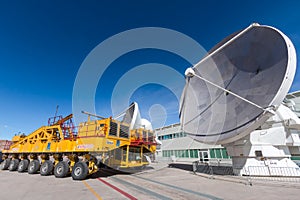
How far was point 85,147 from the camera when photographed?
935cm

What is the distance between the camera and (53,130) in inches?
504

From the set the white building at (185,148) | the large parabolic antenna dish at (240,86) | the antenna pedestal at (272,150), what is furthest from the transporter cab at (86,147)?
the white building at (185,148)

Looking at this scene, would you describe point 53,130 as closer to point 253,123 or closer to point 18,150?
point 18,150

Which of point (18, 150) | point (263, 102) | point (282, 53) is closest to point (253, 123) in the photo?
point (263, 102)

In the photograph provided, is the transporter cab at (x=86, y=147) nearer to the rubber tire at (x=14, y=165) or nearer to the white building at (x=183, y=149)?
the rubber tire at (x=14, y=165)

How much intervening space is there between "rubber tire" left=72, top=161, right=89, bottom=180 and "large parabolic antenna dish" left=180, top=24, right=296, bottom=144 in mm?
7614

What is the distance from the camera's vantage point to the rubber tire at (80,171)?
348 inches

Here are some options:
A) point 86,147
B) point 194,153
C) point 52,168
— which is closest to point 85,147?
point 86,147

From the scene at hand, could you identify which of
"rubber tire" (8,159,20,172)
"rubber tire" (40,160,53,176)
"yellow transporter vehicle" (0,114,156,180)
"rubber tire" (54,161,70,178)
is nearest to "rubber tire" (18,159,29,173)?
"yellow transporter vehicle" (0,114,156,180)

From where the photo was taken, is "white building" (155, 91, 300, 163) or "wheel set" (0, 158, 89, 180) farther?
"white building" (155, 91, 300, 163)

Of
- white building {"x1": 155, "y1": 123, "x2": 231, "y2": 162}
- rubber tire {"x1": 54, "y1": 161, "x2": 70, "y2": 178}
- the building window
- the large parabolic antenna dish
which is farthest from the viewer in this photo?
the building window

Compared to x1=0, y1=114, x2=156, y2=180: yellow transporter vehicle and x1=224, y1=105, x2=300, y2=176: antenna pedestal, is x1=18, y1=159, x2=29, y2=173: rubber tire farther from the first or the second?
x1=224, y1=105, x2=300, y2=176: antenna pedestal

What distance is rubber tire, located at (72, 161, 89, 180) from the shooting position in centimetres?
884

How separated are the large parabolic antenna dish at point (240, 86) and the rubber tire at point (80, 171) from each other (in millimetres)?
7614
